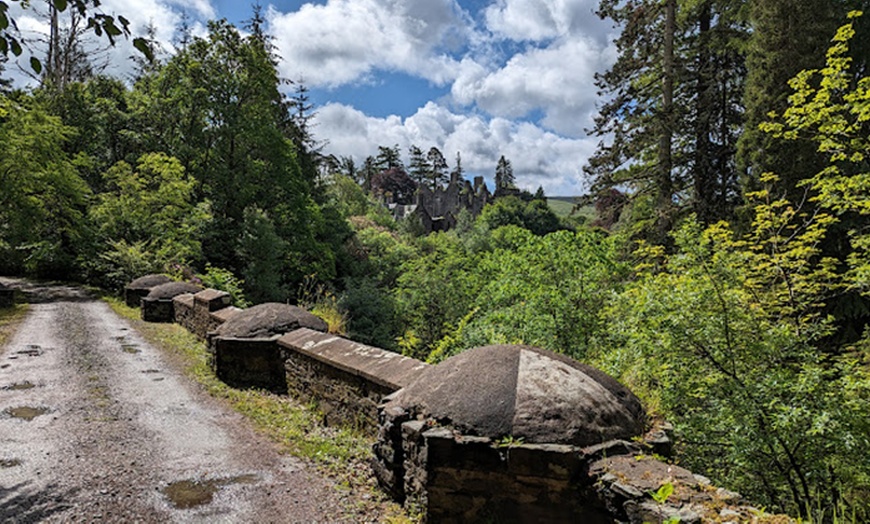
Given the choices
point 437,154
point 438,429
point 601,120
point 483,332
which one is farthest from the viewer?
point 437,154

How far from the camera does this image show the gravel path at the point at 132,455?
378 centimetres

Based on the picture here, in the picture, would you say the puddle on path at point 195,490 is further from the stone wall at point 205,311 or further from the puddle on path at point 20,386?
the stone wall at point 205,311

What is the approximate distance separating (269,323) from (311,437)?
2501mm

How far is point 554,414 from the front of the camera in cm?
327

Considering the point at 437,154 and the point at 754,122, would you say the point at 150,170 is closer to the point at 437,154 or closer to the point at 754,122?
the point at 754,122

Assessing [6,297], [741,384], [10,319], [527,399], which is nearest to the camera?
[527,399]

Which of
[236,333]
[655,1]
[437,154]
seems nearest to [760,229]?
[236,333]

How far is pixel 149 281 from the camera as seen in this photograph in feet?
48.1

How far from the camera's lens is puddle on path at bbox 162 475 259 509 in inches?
153

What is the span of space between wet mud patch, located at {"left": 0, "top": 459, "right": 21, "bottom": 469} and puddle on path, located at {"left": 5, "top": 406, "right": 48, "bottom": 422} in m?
1.31

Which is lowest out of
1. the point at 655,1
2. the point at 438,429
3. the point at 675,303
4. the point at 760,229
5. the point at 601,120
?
the point at 438,429

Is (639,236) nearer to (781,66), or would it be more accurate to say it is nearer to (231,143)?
(781,66)

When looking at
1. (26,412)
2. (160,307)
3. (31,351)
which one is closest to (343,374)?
(26,412)

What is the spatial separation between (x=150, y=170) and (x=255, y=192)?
4.47m
